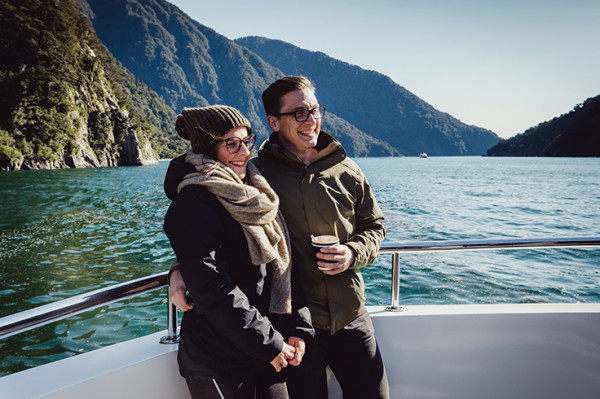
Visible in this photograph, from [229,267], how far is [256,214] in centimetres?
22

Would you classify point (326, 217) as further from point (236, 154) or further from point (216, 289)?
point (216, 289)

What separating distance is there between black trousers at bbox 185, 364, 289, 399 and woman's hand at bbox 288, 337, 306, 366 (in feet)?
0.31

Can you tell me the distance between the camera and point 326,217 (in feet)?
5.61

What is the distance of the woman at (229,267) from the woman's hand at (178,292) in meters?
0.04

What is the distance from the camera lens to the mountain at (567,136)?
9762 centimetres

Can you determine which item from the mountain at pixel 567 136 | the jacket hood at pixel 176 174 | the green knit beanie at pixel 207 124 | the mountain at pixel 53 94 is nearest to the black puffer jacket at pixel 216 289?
the jacket hood at pixel 176 174

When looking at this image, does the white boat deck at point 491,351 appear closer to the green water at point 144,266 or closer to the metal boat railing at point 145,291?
the metal boat railing at point 145,291

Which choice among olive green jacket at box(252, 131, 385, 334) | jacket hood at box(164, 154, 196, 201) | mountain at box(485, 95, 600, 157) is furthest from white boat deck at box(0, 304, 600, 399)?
mountain at box(485, 95, 600, 157)

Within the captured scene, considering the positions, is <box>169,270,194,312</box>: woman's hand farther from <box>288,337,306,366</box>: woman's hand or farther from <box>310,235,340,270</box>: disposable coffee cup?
<box>310,235,340,270</box>: disposable coffee cup

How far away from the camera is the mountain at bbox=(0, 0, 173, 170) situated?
168 ft

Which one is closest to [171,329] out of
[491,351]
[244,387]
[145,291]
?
[145,291]

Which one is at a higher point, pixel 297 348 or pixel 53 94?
pixel 53 94

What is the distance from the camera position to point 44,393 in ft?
4.58

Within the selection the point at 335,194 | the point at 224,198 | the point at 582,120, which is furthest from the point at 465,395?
the point at 582,120
